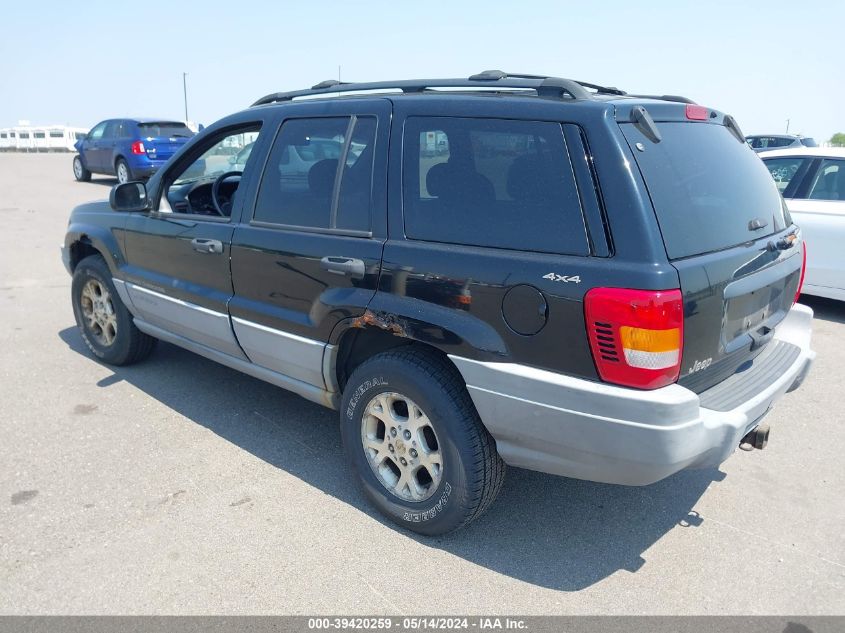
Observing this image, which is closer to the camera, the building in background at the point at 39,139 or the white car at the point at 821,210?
the white car at the point at 821,210

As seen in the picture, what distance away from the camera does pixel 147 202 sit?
14.0ft

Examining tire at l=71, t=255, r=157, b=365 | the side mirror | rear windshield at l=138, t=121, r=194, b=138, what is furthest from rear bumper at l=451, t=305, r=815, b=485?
rear windshield at l=138, t=121, r=194, b=138

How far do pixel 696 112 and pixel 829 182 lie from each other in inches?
174

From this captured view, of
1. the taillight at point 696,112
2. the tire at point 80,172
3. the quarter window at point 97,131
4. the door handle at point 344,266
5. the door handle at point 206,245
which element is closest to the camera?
the taillight at point 696,112

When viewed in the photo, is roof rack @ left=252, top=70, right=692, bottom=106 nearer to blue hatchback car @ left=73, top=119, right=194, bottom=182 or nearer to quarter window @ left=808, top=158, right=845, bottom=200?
quarter window @ left=808, top=158, right=845, bottom=200

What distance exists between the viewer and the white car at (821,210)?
247 inches

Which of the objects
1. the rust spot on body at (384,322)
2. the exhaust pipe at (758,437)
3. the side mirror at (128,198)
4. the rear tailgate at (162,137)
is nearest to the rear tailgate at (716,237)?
the exhaust pipe at (758,437)

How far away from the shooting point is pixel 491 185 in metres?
2.72

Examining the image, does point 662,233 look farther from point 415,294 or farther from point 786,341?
point 786,341

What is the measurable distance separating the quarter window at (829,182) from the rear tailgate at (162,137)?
1285 centimetres

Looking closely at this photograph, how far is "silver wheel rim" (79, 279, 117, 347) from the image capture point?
4863mm

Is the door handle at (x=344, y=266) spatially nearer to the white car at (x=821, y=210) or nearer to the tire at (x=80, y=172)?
the white car at (x=821, y=210)

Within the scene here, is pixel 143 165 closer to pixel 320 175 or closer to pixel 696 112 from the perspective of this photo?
pixel 320 175
